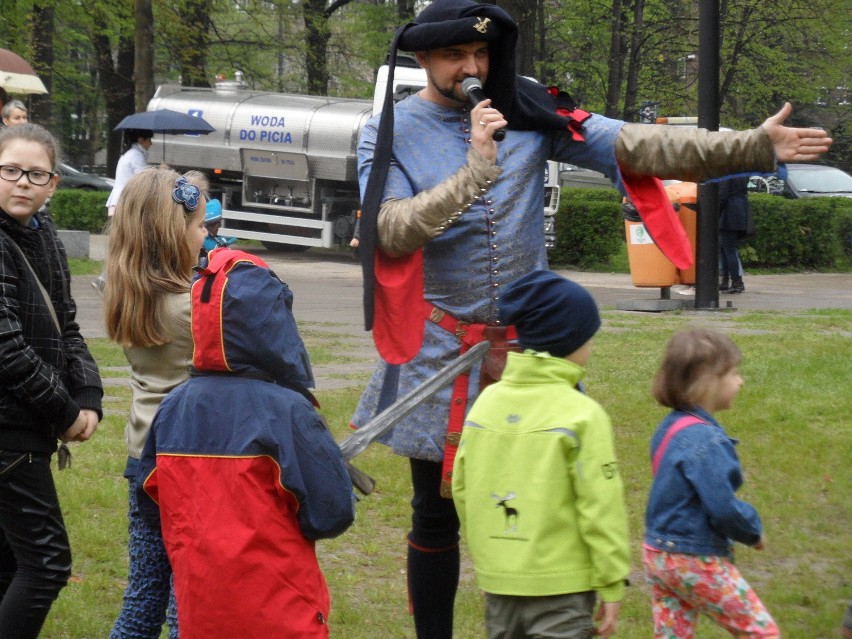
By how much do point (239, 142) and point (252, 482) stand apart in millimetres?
19551

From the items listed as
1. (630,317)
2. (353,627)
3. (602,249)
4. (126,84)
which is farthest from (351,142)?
(353,627)

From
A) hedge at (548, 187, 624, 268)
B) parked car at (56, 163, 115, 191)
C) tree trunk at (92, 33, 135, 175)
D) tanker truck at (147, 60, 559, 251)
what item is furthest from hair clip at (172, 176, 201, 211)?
parked car at (56, 163, 115, 191)

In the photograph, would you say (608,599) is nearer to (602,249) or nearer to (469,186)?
(469,186)

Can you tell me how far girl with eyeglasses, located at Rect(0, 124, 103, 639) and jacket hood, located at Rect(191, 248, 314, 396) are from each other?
671mm

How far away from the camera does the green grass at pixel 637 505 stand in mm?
4816

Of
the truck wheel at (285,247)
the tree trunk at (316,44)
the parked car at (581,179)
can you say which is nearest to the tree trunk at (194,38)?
the tree trunk at (316,44)

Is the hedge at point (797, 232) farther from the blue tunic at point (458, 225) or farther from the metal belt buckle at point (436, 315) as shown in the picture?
the metal belt buckle at point (436, 315)

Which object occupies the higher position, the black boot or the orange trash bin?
the orange trash bin

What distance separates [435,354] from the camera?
12.0 feet

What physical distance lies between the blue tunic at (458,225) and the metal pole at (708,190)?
9.34 m

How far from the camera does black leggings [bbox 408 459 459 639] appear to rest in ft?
12.5

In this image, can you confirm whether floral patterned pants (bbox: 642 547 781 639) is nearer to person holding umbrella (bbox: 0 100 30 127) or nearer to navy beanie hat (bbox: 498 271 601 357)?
navy beanie hat (bbox: 498 271 601 357)

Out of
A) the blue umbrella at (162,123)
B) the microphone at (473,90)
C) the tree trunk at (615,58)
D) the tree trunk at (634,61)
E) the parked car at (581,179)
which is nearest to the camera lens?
the microphone at (473,90)

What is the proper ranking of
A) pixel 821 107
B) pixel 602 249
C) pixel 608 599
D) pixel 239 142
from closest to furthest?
pixel 608 599 → pixel 602 249 → pixel 239 142 → pixel 821 107
